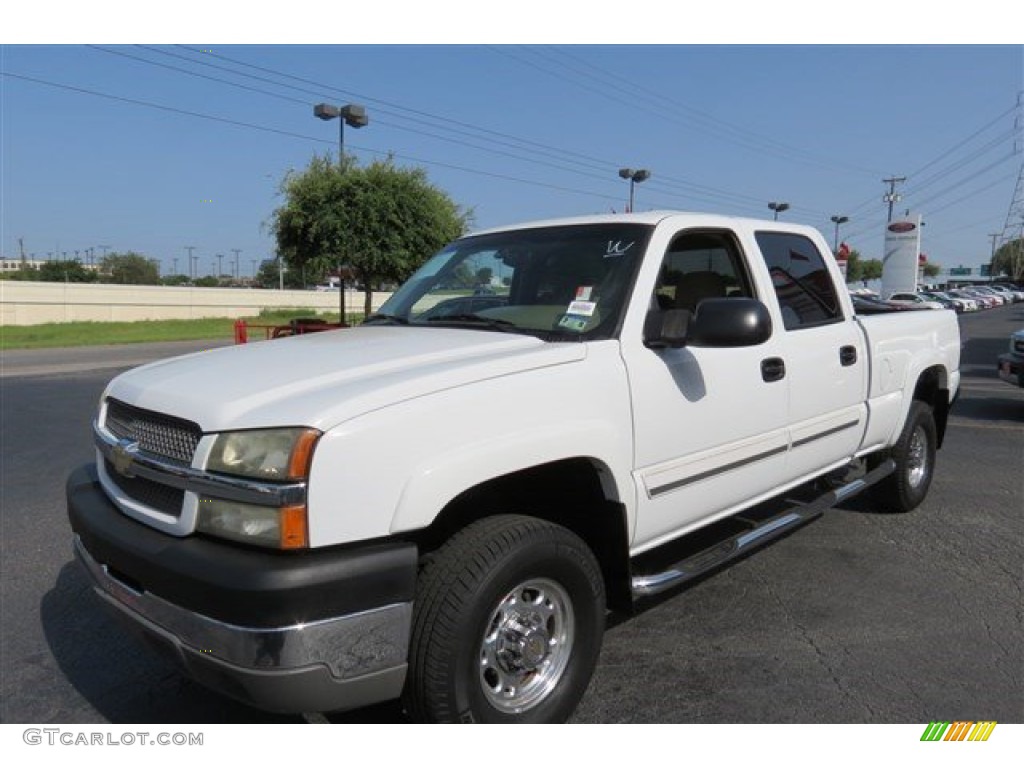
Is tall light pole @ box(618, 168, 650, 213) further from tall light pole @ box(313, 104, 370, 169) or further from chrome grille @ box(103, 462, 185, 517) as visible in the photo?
chrome grille @ box(103, 462, 185, 517)

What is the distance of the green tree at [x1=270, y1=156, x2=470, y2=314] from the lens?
882 inches

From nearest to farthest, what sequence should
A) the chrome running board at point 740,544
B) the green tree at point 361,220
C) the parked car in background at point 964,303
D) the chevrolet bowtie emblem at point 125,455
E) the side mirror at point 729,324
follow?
the chevrolet bowtie emblem at point 125,455 < the side mirror at point 729,324 < the chrome running board at point 740,544 < the green tree at point 361,220 < the parked car in background at point 964,303

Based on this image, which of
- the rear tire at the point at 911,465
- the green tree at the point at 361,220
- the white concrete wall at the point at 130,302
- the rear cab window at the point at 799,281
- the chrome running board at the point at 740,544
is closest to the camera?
the chrome running board at the point at 740,544

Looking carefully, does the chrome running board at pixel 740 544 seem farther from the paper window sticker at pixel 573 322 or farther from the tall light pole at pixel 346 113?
the tall light pole at pixel 346 113

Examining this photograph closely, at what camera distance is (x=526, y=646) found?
2.58 meters

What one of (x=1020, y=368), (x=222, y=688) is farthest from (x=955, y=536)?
(x=1020, y=368)

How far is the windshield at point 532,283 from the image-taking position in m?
3.08

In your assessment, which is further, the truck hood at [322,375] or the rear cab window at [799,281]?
the rear cab window at [799,281]

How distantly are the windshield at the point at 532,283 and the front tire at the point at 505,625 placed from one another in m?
0.89

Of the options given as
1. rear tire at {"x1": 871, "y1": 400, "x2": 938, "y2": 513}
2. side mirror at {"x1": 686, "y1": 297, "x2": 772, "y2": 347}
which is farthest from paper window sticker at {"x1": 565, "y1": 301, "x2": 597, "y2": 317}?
rear tire at {"x1": 871, "y1": 400, "x2": 938, "y2": 513}

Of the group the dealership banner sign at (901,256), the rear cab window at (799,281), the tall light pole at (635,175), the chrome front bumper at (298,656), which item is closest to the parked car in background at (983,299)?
the dealership banner sign at (901,256)

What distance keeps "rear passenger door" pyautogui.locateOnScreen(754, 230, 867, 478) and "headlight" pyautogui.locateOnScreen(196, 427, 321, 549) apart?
245 centimetres

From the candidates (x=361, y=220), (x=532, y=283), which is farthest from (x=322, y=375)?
(x=361, y=220)

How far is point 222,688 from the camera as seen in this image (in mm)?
2139
